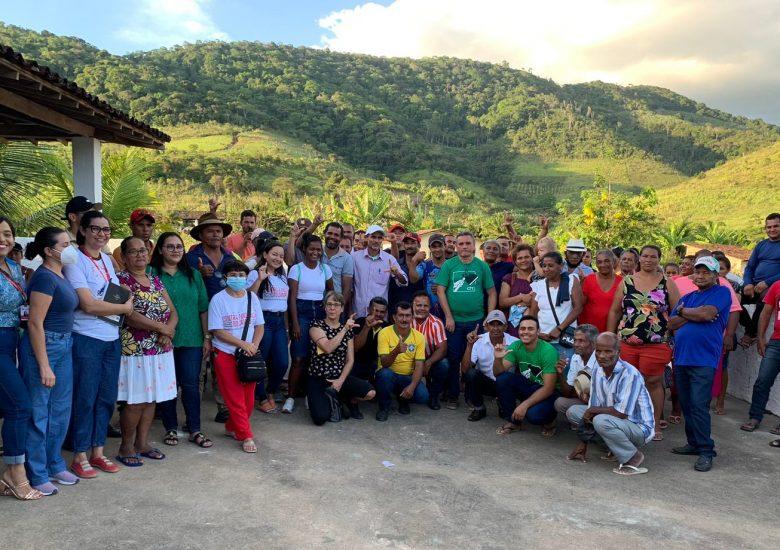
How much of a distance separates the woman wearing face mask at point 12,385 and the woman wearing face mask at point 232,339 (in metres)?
1.59

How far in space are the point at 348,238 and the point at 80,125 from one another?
3.86 m

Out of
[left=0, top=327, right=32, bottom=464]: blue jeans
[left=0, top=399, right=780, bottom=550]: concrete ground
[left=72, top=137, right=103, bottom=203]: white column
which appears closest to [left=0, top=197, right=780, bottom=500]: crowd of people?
[left=0, top=327, right=32, bottom=464]: blue jeans

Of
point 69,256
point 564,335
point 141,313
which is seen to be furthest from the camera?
point 564,335

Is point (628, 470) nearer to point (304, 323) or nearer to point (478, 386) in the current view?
point (478, 386)

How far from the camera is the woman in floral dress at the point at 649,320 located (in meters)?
5.68

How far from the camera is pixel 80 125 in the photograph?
8.06 metres

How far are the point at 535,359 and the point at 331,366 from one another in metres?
1.98

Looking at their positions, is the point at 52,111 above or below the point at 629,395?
above

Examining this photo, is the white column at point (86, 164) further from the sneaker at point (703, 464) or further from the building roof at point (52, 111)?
the sneaker at point (703, 464)

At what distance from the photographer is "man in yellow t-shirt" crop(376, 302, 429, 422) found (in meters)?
6.27

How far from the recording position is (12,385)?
12.2ft

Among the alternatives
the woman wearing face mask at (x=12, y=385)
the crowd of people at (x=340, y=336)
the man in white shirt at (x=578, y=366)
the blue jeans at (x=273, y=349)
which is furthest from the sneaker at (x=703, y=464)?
the woman wearing face mask at (x=12, y=385)

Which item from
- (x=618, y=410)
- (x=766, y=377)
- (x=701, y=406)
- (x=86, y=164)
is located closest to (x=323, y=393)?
(x=618, y=410)

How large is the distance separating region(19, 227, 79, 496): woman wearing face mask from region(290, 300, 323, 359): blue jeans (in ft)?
8.25
